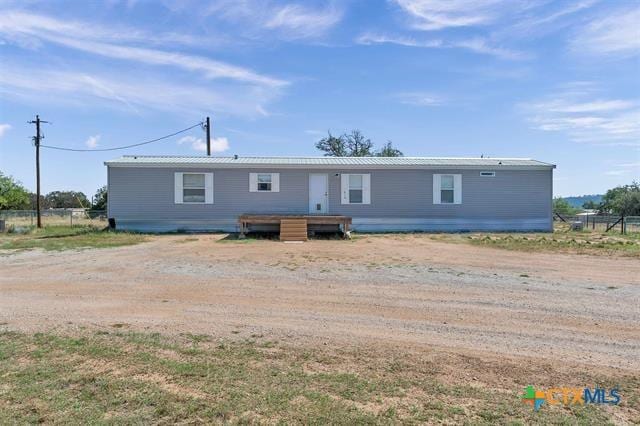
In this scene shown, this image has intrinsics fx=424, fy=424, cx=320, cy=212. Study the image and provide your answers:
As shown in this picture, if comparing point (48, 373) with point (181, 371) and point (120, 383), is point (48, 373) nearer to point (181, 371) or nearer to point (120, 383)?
point (120, 383)

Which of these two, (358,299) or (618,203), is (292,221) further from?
(618,203)

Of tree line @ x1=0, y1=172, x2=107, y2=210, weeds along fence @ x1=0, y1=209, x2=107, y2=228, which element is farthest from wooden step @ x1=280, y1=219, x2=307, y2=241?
tree line @ x1=0, y1=172, x2=107, y2=210

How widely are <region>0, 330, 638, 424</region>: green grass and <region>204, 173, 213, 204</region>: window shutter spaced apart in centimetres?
1254

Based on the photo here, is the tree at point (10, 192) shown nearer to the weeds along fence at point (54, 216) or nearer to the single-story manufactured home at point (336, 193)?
the weeds along fence at point (54, 216)

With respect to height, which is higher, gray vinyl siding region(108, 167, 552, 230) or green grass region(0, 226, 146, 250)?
gray vinyl siding region(108, 167, 552, 230)

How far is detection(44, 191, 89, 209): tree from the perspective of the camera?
138 feet

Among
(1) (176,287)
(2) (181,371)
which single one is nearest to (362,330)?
(2) (181,371)

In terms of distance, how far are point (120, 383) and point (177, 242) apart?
33.5ft

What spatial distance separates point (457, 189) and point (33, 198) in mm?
36436

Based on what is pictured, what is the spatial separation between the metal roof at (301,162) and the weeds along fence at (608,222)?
4035 millimetres

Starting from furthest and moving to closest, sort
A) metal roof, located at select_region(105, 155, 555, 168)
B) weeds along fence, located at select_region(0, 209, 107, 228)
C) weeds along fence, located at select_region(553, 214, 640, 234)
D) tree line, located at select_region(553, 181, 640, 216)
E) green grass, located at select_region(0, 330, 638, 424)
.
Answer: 1. tree line, located at select_region(553, 181, 640, 216)
2. weeds along fence, located at select_region(0, 209, 107, 228)
3. weeds along fence, located at select_region(553, 214, 640, 234)
4. metal roof, located at select_region(105, 155, 555, 168)
5. green grass, located at select_region(0, 330, 638, 424)

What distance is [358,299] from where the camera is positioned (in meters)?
5.60

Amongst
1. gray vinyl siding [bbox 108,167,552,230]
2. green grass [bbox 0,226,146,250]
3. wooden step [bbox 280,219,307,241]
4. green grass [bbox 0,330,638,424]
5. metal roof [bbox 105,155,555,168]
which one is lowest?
green grass [bbox 0,330,638,424]

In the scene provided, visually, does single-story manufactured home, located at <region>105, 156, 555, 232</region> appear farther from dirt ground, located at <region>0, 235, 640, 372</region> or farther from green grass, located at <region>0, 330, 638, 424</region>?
green grass, located at <region>0, 330, 638, 424</region>
